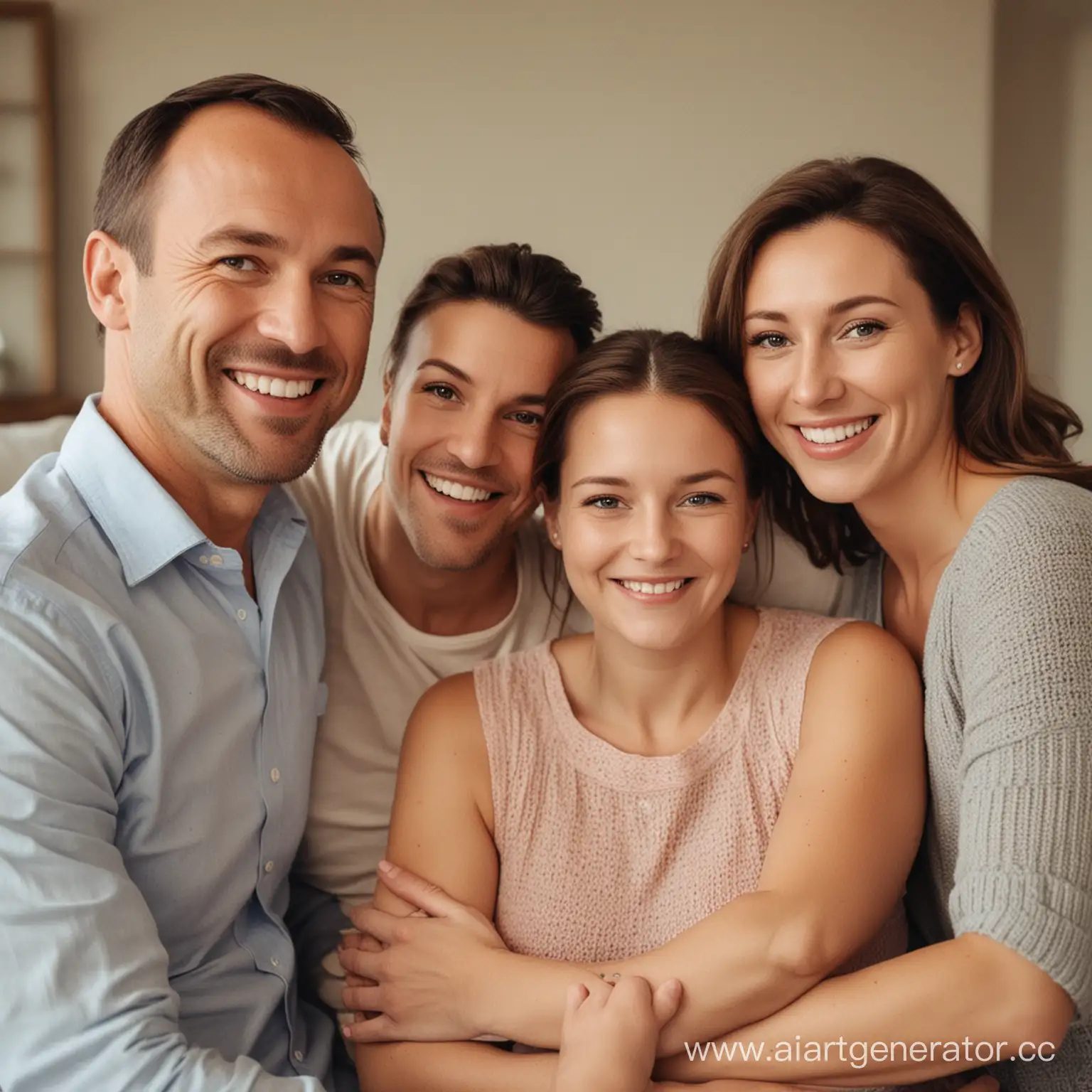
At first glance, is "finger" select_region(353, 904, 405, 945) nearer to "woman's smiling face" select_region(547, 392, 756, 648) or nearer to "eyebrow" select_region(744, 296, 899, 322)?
"woman's smiling face" select_region(547, 392, 756, 648)

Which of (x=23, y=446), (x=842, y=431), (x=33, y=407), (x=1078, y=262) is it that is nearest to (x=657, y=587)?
(x=842, y=431)

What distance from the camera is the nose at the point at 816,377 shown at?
5.48 feet

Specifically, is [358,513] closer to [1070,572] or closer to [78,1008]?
[78,1008]

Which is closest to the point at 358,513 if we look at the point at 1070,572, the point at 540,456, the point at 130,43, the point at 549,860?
the point at 540,456

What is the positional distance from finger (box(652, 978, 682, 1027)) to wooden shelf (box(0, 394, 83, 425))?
3.36 m

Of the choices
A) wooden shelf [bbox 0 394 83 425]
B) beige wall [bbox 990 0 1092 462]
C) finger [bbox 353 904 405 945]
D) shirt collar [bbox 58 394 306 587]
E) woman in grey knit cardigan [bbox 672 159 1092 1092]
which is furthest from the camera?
beige wall [bbox 990 0 1092 462]

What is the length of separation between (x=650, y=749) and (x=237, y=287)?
822 mm

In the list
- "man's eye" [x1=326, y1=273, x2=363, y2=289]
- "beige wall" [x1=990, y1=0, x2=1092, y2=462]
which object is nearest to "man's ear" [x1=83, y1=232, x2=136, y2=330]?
"man's eye" [x1=326, y1=273, x2=363, y2=289]

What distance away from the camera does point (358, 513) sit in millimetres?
2090

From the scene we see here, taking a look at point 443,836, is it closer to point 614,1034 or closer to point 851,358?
point 614,1034

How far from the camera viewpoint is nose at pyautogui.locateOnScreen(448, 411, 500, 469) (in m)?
1.86

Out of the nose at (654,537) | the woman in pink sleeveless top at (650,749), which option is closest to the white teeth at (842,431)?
the woman in pink sleeveless top at (650,749)

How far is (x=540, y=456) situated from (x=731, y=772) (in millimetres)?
525

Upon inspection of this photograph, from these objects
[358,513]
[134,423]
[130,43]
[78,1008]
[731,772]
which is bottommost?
[78,1008]
